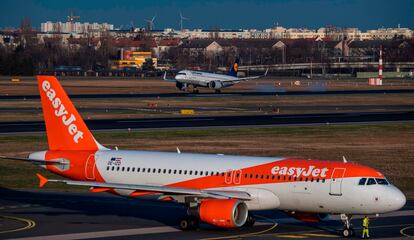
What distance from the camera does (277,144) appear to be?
83.8m

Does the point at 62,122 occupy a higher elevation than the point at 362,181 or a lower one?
higher

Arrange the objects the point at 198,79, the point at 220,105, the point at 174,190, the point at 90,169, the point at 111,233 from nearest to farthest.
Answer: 1. the point at 174,190
2. the point at 111,233
3. the point at 90,169
4. the point at 220,105
5. the point at 198,79

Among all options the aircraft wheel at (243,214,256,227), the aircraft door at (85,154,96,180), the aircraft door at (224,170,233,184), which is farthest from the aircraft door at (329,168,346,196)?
the aircraft door at (85,154,96,180)

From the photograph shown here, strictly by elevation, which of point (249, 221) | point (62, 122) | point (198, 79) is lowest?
point (249, 221)

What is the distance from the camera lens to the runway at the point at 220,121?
98125mm

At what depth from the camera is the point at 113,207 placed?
53500 mm

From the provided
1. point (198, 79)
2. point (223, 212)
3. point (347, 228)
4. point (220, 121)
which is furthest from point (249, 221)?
point (198, 79)

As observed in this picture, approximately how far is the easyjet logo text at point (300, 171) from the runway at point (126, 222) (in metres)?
2.87

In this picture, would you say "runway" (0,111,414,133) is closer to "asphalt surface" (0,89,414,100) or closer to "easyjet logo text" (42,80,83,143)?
"easyjet logo text" (42,80,83,143)

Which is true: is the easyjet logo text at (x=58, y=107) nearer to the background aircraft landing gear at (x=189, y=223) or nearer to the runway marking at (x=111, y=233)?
the runway marking at (x=111, y=233)

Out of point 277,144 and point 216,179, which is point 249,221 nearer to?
point 216,179

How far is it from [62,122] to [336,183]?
16080 millimetres

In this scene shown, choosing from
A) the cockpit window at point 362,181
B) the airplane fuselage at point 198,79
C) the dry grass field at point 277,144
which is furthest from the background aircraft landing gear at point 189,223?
the airplane fuselage at point 198,79

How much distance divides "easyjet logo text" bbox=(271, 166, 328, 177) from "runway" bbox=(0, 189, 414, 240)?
9.40 feet
